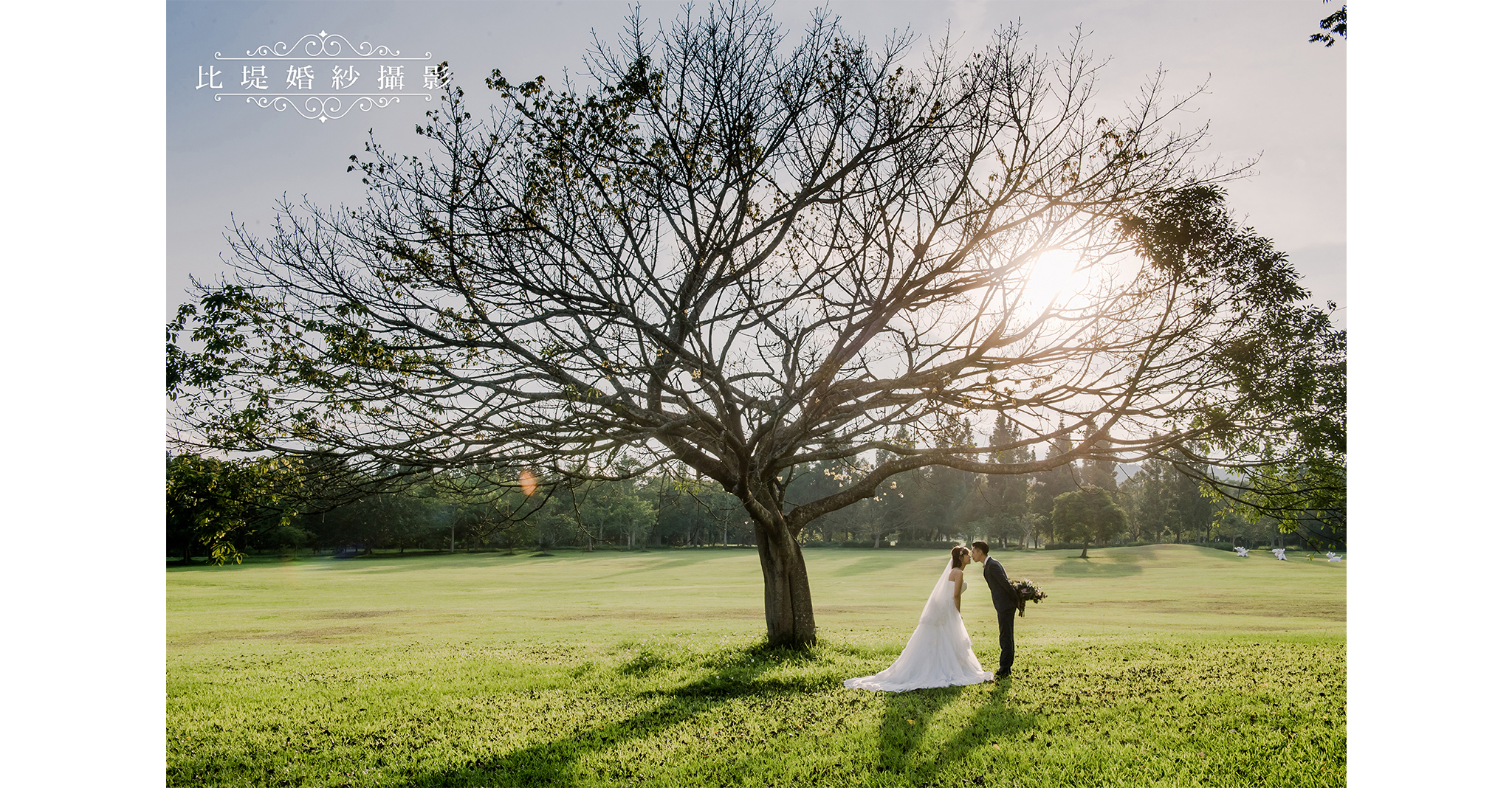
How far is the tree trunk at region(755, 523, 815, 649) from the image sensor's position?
1344 cm

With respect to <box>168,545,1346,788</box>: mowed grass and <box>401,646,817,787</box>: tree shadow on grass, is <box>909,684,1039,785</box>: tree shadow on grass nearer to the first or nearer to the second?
<box>168,545,1346,788</box>: mowed grass

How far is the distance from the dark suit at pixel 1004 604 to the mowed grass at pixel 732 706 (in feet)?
1.79

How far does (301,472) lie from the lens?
9.79m

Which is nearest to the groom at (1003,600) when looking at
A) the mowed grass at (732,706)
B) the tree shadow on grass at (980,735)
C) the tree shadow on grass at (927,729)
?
the mowed grass at (732,706)

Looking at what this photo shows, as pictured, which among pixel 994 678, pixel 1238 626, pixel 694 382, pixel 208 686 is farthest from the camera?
pixel 1238 626

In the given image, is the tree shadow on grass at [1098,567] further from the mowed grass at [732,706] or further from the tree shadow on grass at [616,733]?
the tree shadow on grass at [616,733]

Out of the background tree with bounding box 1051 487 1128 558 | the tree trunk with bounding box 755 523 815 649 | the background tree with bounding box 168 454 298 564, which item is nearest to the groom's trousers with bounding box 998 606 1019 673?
the tree trunk with bounding box 755 523 815 649

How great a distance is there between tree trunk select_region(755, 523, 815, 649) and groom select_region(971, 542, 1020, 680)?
368cm

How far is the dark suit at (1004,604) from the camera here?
10.7m

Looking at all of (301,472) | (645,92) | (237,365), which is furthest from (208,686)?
(645,92)

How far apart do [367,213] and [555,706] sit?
7.87 m

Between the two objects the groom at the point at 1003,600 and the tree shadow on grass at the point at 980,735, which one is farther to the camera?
the groom at the point at 1003,600

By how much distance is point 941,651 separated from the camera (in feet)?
35.2
